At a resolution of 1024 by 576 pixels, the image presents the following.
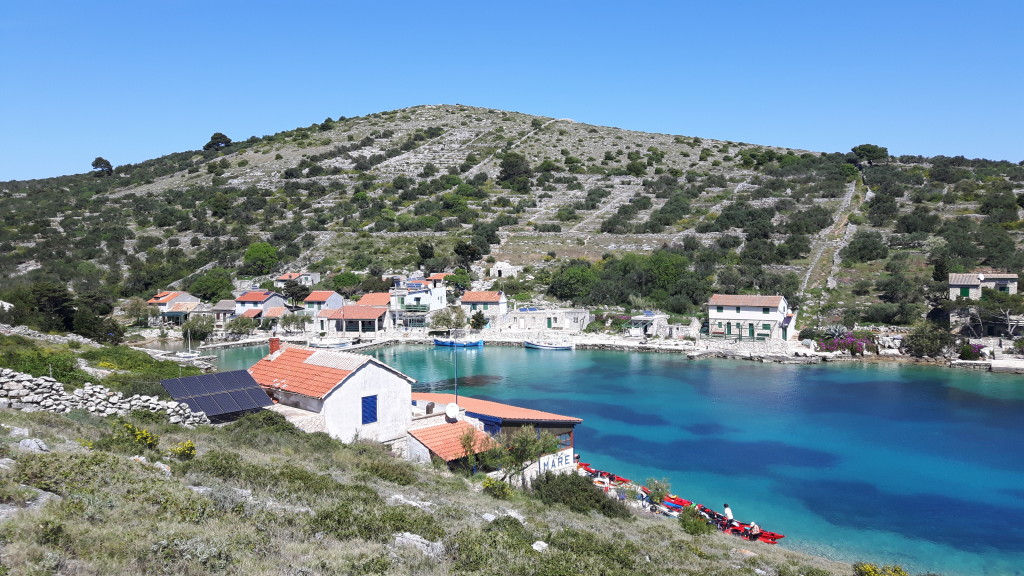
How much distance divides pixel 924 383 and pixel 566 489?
2773 cm

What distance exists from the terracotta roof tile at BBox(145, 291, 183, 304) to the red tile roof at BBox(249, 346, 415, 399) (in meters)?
40.6

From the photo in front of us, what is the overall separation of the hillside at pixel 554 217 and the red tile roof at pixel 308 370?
78.5 feet

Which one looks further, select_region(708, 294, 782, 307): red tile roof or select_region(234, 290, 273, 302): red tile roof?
select_region(234, 290, 273, 302): red tile roof

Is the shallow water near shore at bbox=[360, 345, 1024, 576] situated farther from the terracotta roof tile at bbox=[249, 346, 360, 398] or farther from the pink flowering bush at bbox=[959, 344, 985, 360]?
the terracotta roof tile at bbox=[249, 346, 360, 398]

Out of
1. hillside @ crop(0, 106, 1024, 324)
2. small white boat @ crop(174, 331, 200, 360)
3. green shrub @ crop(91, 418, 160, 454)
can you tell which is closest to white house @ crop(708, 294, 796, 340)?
hillside @ crop(0, 106, 1024, 324)

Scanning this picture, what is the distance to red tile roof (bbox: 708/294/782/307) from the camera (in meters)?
43.0

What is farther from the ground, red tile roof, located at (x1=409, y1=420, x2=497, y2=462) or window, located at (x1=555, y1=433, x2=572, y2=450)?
red tile roof, located at (x1=409, y1=420, x2=497, y2=462)

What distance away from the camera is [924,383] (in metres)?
32.2

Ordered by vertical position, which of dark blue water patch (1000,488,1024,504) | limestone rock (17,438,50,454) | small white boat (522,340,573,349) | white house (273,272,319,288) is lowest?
dark blue water patch (1000,488,1024,504)

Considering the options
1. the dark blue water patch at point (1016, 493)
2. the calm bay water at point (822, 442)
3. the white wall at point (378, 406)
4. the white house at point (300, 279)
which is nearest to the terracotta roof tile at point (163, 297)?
the white house at point (300, 279)

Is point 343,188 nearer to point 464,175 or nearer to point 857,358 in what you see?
point 464,175

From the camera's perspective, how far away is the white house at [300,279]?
59.3 meters

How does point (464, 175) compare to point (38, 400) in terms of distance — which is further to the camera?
point (464, 175)

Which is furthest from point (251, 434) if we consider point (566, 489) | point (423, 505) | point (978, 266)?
point (978, 266)
